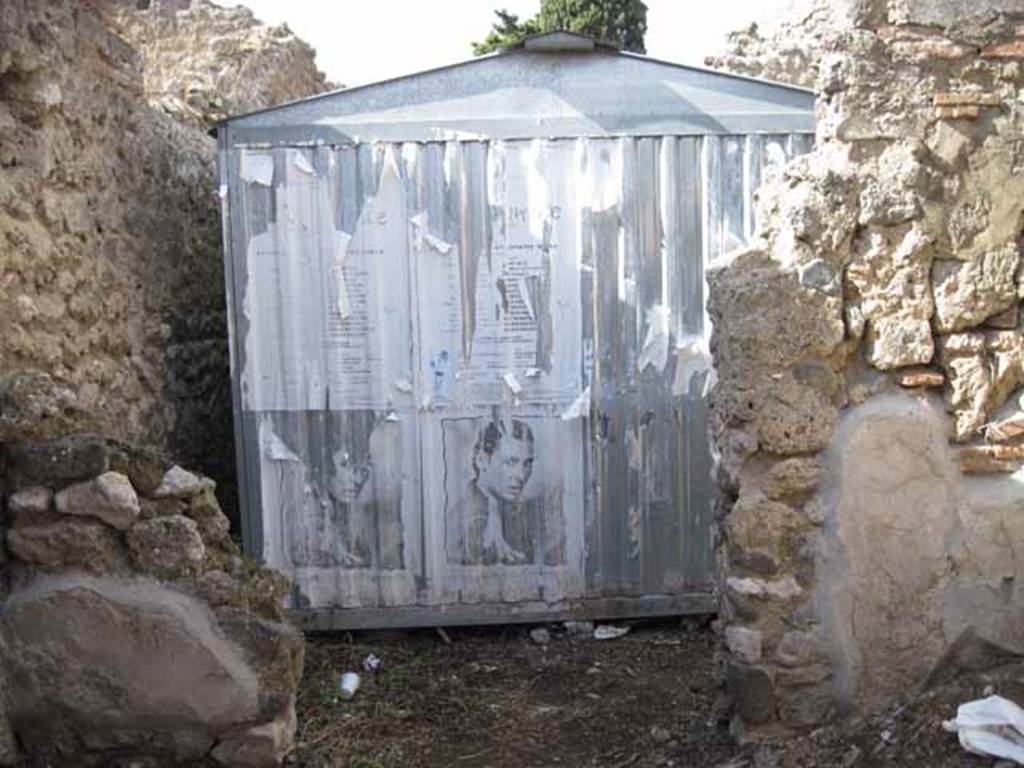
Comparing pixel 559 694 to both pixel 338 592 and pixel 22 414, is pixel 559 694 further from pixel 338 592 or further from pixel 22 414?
pixel 22 414

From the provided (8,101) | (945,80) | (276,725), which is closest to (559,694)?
(276,725)

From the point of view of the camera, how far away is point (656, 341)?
14.3 feet

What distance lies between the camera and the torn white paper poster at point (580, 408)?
4.37 meters

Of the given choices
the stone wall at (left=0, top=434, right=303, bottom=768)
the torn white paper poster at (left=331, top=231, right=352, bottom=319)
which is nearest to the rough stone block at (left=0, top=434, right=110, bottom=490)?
the stone wall at (left=0, top=434, right=303, bottom=768)

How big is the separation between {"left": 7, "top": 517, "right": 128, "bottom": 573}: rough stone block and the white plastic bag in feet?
7.66

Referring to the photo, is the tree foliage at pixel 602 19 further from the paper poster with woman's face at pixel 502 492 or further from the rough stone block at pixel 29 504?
the rough stone block at pixel 29 504

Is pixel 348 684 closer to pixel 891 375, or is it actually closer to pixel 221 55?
pixel 891 375

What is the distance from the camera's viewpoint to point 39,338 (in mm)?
3434

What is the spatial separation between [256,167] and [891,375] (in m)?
2.79

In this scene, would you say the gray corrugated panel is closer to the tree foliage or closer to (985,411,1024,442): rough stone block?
(985,411,1024,442): rough stone block

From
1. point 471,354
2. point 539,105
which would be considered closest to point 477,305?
point 471,354

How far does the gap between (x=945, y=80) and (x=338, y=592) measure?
3194 millimetres

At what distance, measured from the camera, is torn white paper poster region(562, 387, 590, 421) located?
437cm

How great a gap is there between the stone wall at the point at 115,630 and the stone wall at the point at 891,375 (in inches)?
60.7
